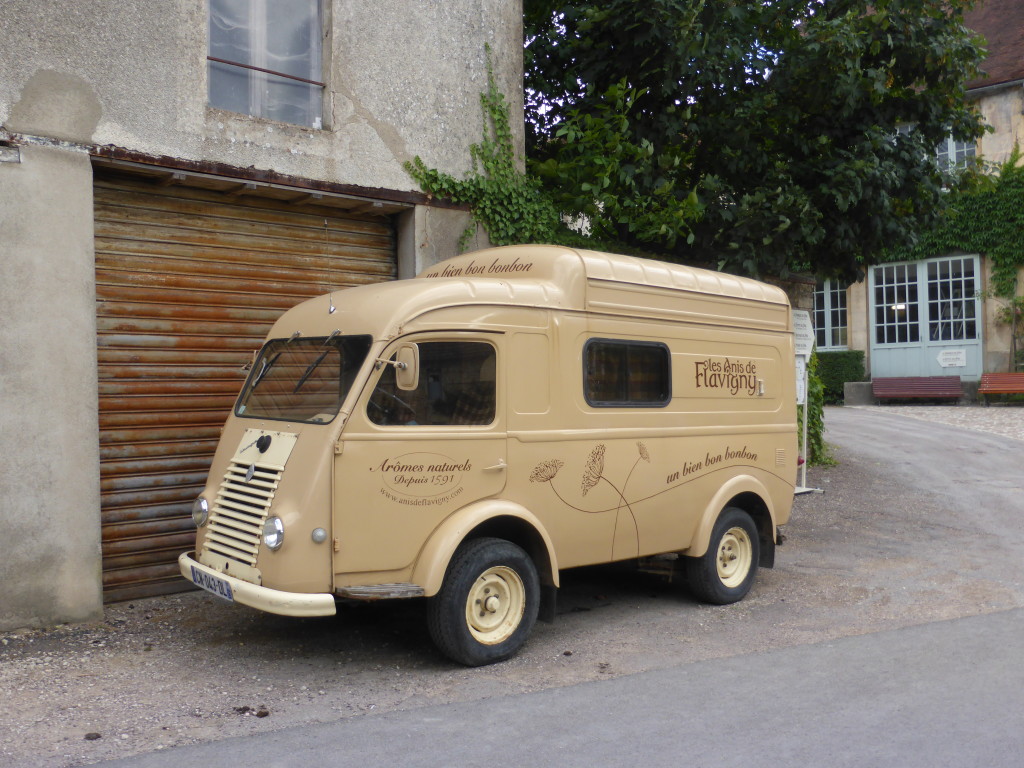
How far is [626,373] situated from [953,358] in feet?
69.7

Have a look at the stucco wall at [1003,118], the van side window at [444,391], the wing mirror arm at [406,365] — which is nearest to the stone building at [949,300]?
the stucco wall at [1003,118]

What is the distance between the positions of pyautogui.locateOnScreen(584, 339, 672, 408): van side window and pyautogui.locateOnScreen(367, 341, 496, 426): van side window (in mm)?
882

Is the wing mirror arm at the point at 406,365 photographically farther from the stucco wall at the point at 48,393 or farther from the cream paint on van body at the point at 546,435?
the stucco wall at the point at 48,393

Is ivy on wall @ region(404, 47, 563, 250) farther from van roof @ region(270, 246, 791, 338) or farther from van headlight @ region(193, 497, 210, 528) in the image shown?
van headlight @ region(193, 497, 210, 528)

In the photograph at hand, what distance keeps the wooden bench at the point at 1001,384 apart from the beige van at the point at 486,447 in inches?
706

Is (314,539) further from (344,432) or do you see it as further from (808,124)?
(808,124)

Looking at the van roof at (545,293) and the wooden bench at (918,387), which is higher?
the van roof at (545,293)

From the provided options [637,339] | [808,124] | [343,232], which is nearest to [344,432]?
[637,339]

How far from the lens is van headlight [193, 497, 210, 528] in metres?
6.14

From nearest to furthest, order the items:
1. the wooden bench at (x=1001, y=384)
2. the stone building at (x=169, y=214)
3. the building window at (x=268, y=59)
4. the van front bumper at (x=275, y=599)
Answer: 1. the van front bumper at (x=275, y=599)
2. the stone building at (x=169, y=214)
3. the building window at (x=268, y=59)
4. the wooden bench at (x=1001, y=384)

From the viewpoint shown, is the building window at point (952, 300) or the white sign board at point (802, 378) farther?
the building window at point (952, 300)

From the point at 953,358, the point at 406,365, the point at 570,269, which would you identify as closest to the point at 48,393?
the point at 406,365

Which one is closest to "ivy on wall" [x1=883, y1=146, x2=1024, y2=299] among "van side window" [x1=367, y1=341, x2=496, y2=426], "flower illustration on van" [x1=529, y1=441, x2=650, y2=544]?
"flower illustration on van" [x1=529, y1=441, x2=650, y2=544]

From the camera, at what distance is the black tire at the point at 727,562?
7.52 m
